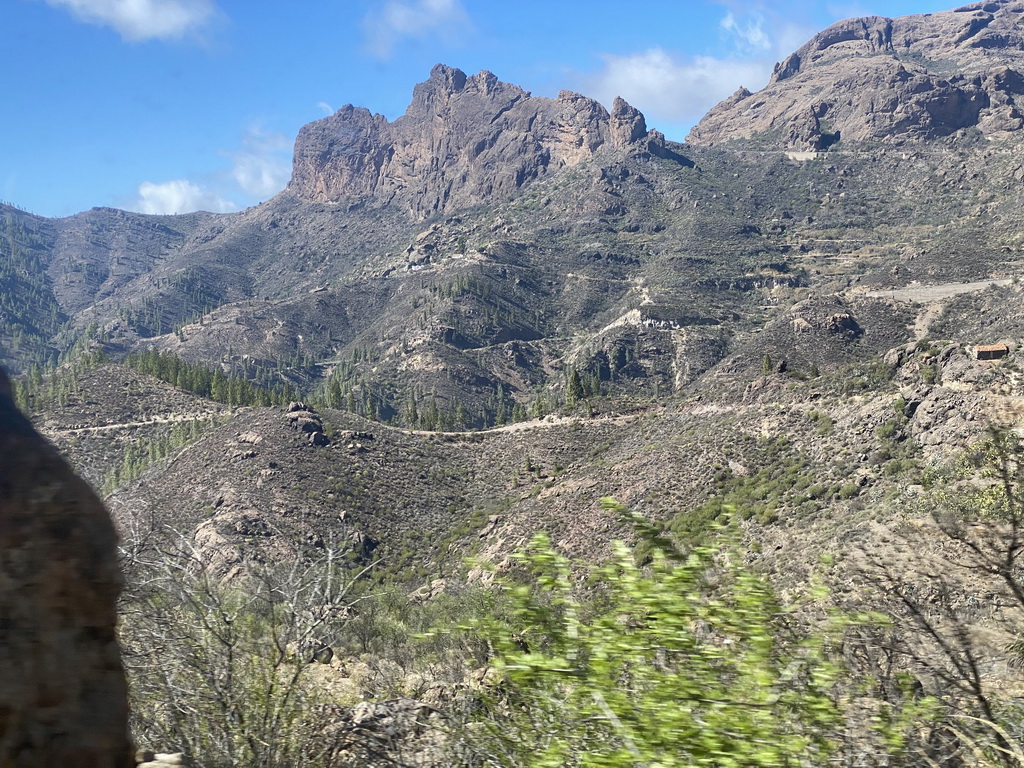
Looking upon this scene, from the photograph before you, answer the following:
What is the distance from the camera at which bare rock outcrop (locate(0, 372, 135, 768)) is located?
412 cm

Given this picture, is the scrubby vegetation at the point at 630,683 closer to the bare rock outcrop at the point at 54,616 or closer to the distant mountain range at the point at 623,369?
the bare rock outcrop at the point at 54,616

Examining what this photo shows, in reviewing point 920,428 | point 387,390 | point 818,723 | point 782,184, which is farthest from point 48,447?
point 782,184

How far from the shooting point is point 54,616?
4.39m

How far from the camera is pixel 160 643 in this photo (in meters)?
7.27

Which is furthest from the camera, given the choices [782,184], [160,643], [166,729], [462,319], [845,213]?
[782,184]

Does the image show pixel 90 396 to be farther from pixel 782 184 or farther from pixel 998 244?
pixel 782 184

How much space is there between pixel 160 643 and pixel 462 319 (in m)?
143

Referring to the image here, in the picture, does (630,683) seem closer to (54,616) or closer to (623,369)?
(54,616)

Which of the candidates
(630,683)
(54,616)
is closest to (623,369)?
(630,683)

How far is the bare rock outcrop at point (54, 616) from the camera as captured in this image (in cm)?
412

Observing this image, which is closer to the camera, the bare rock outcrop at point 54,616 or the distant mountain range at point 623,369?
the bare rock outcrop at point 54,616

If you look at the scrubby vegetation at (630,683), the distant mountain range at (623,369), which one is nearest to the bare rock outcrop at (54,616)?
the distant mountain range at (623,369)

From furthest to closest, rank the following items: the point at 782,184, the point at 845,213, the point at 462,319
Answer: the point at 782,184 < the point at 845,213 < the point at 462,319

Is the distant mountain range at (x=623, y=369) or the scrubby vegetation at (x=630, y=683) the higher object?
the distant mountain range at (x=623, y=369)
